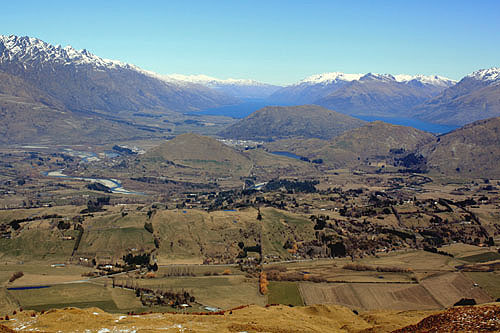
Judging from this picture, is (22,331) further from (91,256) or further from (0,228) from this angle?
(0,228)

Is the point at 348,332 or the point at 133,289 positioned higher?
the point at 348,332

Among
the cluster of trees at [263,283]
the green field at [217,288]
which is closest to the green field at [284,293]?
the cluster of trees at [263,283]

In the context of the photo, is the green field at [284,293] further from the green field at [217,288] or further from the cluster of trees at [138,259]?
the cluster of trees at [138,259]

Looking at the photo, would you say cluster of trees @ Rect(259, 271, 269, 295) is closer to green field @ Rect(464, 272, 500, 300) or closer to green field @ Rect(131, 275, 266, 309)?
green field @ Rect(131, 275, 266, 309)

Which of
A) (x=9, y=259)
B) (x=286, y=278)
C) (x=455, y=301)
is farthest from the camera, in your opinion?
(x=9, y=259)

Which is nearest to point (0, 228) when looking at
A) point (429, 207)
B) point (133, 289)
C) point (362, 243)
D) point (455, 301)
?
point (133, 289)

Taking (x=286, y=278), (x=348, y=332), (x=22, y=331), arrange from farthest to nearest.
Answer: (x=286, y=278) < (x=348, y=332) < (x=22, y=331)

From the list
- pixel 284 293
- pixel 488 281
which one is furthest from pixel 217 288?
pixel 488 281

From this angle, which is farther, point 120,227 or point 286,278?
point 120,227
